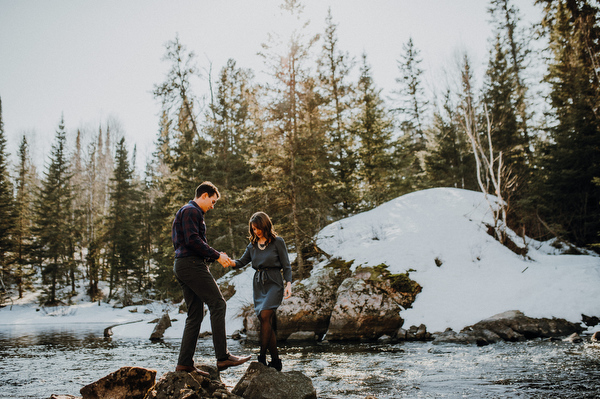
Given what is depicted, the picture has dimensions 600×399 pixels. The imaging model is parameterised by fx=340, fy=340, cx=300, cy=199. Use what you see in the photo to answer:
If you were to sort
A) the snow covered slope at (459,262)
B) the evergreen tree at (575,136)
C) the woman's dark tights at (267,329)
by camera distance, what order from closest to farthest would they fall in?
the woman's dark tights at (267,329), the snow covered slope at (459,262), the evergreen tree at (575,136)

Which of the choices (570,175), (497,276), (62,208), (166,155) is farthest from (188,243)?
(62,208)

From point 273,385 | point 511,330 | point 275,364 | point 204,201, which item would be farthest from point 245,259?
point 511,330

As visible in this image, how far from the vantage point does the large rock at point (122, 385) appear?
361 cm

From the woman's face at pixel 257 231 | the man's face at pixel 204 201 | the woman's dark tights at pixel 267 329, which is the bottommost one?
the woman's dark tights at pixel 267 329

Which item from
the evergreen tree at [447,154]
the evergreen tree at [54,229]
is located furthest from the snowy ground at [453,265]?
the evergreen tree at [54,229]

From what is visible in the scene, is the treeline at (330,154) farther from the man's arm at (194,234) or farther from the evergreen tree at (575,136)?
the man's arm at (194,234)

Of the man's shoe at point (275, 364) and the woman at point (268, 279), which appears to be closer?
the woman at point (268, 279)

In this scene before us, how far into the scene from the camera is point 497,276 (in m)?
10.7

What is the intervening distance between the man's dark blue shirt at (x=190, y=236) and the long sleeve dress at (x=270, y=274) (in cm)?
74

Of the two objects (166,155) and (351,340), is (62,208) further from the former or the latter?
(351,340)

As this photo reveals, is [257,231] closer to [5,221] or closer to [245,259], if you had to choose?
[245,259]

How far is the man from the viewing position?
384cm

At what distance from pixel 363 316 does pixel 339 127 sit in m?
12.5

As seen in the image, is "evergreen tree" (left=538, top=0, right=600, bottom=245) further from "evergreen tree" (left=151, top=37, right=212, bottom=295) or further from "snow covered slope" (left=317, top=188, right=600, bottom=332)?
"evergreen tree" (left=151, top=37, right=212, bottom=295)
